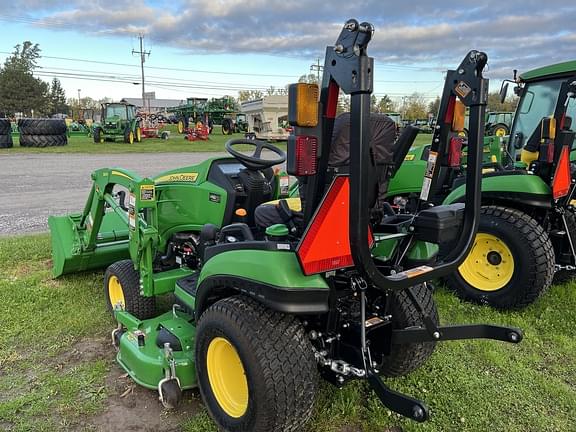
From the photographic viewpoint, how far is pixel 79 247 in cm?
455

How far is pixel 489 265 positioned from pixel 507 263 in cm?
16

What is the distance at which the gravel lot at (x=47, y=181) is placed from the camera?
307 inches

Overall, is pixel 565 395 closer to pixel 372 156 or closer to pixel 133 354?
pixel 372 156

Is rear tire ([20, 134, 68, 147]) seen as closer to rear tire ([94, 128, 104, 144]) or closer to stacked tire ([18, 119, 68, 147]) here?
stacked tire ([18, 119, 68, 147])

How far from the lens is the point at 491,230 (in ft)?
14.1

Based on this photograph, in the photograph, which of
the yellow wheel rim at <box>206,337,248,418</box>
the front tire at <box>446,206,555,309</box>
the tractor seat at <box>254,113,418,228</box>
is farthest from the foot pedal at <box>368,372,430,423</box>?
the front tire at <box>446,206,555,309</box>

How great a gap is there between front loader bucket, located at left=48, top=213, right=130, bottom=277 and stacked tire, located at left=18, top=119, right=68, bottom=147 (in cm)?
1921

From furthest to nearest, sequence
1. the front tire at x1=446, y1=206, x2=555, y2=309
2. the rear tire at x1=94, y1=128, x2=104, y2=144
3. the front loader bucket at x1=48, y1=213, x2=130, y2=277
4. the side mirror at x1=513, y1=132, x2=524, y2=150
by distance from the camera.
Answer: the rear tire at x1=94, y1=128, x2=104, y2=144
the side mirror at x1=513, y1=132, x2=524, y2=150
the front loader bucket at x1=48, y1=213, x2=130, y2=277
the front tire at x1=446, y1=206, x2=555, y2=309

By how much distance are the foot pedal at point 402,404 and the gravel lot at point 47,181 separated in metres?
6.03

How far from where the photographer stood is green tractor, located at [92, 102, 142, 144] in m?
25.1

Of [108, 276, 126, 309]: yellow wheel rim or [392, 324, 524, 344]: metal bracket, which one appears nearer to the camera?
[392, 324, 524, 344]: metal bracket

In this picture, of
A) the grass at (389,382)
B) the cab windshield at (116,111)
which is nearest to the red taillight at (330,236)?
the grass at (389,382)

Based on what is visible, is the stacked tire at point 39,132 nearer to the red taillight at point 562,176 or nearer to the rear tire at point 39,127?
the rear tire at point 39,127

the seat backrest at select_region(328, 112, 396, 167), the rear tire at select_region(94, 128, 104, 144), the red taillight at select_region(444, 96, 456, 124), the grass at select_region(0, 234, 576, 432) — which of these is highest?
the red taillight at select_region(444, 96, 456, 124)
